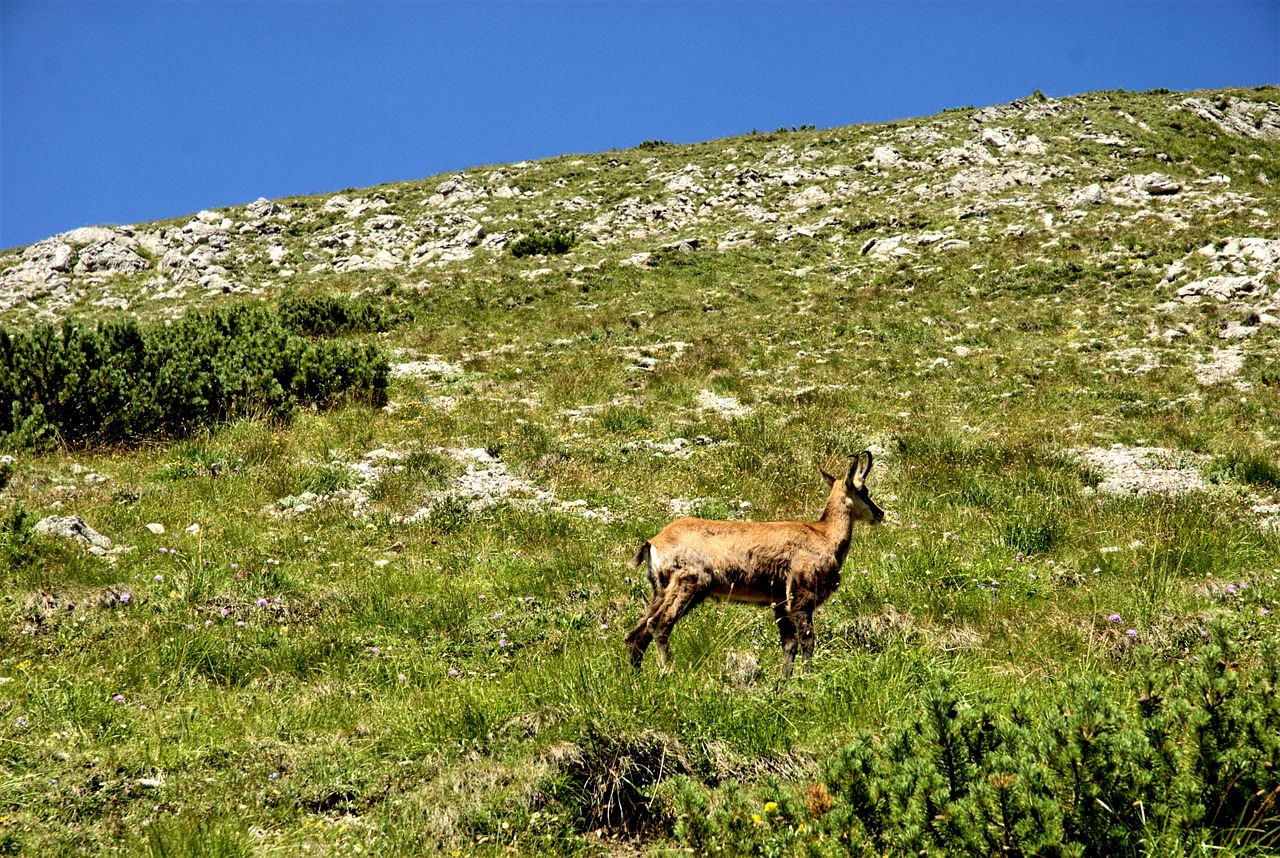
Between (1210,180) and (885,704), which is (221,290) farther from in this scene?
(1210,180)

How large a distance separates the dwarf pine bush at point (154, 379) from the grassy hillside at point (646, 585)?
1.89ft

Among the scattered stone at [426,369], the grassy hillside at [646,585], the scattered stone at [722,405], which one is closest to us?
the grassy hillside at [646,585]

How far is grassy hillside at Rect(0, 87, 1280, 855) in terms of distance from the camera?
404 centimetres

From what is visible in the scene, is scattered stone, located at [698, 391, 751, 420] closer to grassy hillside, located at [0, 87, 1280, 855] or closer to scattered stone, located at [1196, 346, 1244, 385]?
grassy hillside, located at [0, 87, 1280, 855]

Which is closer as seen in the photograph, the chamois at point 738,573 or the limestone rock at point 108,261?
the chamois at point 738,573

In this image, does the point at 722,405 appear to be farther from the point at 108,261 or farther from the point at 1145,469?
the point at 108,261

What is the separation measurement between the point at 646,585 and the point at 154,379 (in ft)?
→ 35.2

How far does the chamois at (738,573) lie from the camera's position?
19.3 feet

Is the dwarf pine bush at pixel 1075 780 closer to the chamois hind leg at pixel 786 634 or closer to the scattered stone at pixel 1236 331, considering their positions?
the chamois hind leg at pixel 786 634

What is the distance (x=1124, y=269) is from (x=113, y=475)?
25.8 meters

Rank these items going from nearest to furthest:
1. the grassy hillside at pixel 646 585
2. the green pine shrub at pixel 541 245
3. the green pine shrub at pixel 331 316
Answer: the grassy hillside at pixel 646 585
the green pine shrub at pixel 331 316
the green pine shrub at pixel 541 245

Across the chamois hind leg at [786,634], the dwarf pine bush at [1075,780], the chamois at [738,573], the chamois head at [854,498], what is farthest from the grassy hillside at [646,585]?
the chamois head at [854,498]

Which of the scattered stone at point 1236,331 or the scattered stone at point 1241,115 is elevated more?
the scattered stone at point 1241,115

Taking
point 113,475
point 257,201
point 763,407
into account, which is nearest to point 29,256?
point 257,201
